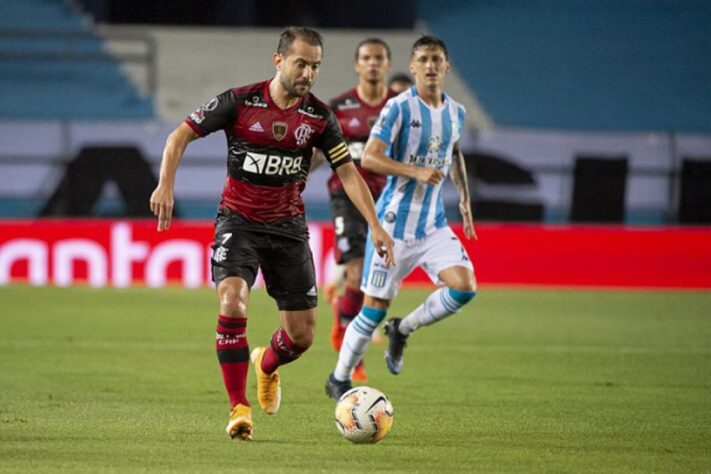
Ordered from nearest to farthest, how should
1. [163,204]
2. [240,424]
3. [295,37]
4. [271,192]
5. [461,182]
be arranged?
1. [163,204]
2. [240,424]
3. [295,37]
4. [271,192]
5. [461,182]

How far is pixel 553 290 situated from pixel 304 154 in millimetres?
10870

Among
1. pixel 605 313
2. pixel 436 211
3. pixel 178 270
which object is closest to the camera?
pixel 436 211

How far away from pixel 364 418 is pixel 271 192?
51.1 inches

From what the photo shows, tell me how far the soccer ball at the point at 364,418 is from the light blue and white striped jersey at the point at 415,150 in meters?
1.88

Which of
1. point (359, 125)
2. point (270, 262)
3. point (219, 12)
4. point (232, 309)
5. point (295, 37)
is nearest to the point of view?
point (232, 309)

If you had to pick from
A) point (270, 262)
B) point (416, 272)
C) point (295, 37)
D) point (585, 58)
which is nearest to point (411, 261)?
point (270, 262)

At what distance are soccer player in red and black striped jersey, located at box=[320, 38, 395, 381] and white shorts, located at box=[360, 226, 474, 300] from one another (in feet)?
4.65

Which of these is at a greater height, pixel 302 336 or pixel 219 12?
pixel 219 12

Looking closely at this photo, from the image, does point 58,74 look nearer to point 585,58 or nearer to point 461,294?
point 585,58

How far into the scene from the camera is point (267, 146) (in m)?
6.77

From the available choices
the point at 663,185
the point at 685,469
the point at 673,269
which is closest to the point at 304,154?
the point at 685,469

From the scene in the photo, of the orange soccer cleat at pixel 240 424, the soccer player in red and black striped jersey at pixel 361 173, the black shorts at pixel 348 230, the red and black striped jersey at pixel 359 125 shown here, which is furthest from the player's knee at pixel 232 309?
the red and black striped jersey at pixel 359 125

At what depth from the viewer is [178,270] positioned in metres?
17.2

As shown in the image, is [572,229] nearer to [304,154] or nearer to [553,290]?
[553,290]
